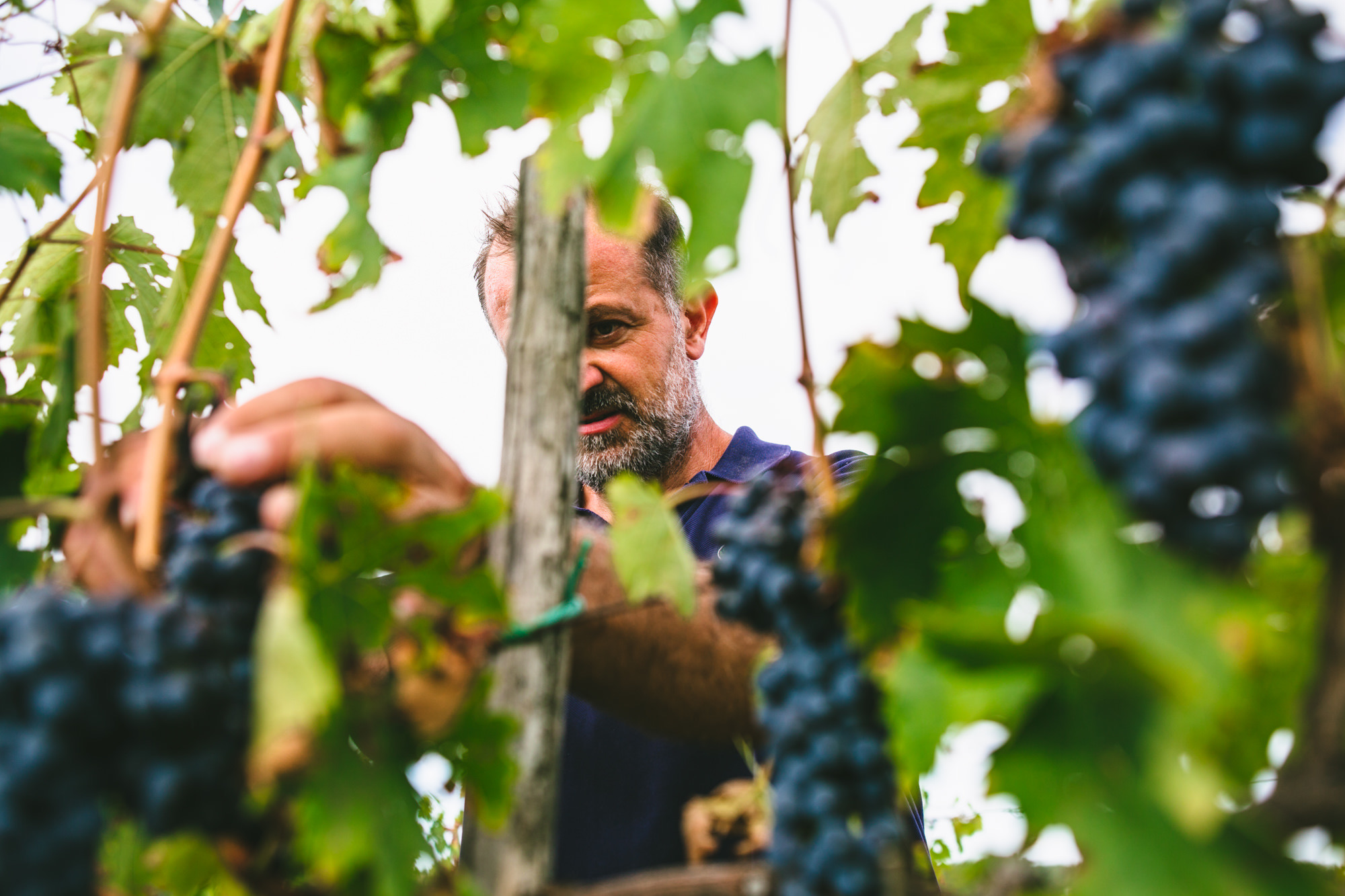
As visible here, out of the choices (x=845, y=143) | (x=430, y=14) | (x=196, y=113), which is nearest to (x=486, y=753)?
(x=430, y=14)

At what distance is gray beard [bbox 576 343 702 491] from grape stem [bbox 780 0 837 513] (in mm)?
2253

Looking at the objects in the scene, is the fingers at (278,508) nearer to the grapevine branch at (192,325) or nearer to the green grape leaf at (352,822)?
the grapevine branch at (192,325)

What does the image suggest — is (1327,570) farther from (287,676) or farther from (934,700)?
(287,676)

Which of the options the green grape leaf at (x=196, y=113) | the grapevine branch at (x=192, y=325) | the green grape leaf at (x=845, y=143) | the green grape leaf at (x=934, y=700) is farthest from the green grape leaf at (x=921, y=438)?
the green grape leaf at (x=196, y=113)

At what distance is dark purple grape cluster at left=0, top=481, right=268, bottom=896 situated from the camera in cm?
68

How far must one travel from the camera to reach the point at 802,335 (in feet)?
3.58

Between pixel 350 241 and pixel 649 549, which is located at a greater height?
pixel 350 241

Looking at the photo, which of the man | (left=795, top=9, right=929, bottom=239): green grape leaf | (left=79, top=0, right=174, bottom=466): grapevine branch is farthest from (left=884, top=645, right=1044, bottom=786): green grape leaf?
(left=795, top=9, right=929, bottom=239): green grape leaf

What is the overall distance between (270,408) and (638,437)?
8.10 ft

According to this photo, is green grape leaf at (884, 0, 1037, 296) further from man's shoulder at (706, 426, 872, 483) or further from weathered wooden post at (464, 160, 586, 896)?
man's shoulder at (706, 426, 872, 483)

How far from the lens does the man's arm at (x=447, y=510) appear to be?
90 cm

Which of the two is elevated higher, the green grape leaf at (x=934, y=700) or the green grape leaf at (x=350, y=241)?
the green grape leaf at (x=350, y=241)

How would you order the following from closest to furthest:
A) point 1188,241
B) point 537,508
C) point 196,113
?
point 1188,241 → point 537,508 → point 196,113

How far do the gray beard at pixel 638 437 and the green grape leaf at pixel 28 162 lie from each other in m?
1.82
